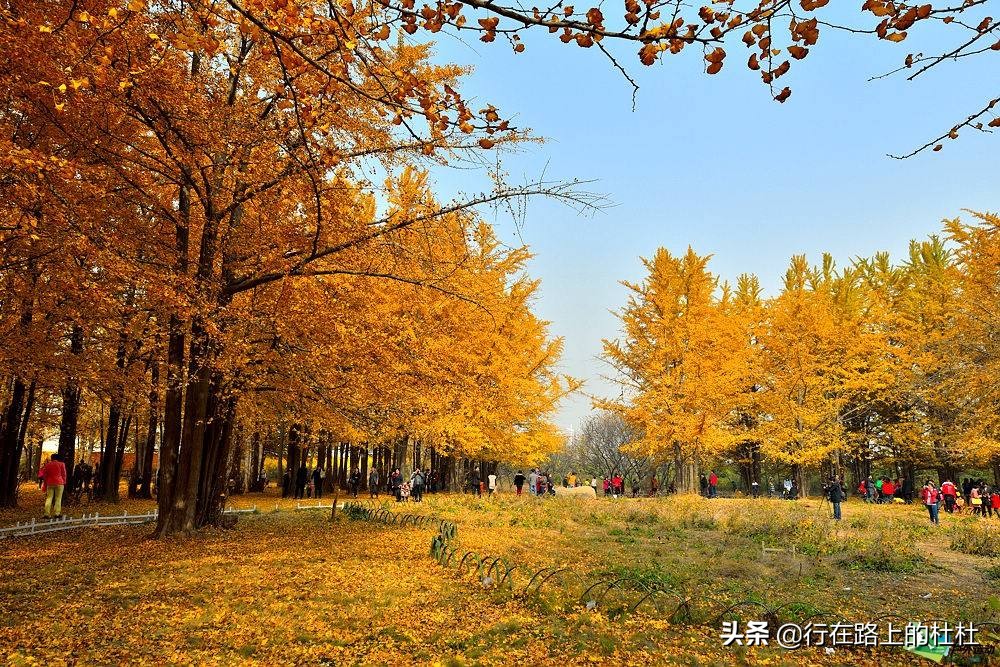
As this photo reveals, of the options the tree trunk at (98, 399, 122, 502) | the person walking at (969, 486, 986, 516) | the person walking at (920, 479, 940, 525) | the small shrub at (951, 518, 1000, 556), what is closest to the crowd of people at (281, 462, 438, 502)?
the tree trunk at (98, 399, 122, 502)

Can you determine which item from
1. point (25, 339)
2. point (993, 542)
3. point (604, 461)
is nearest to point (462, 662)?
point (25, 339)

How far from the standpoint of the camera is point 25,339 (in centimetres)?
1096

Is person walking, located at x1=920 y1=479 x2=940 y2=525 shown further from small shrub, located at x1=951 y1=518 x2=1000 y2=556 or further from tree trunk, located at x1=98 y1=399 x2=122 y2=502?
tree trunk, located at x1=98 y1=399 x2=122 y2=502

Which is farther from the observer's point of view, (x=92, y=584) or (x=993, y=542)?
(x=993, y=542)

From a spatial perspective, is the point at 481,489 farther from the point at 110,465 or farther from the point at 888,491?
the point at 888,491

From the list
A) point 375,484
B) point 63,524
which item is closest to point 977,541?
point 63,524

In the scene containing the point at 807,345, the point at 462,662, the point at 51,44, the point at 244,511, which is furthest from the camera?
Result: the point at 807,345

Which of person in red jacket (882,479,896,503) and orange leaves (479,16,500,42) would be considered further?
person in red jacket (882,479,896,503)

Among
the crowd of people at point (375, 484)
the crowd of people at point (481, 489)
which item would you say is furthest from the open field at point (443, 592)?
the crowd of people at point (375, 484)

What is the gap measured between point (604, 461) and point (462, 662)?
159 feet

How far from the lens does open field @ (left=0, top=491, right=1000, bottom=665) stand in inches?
204

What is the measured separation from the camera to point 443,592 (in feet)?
23.5

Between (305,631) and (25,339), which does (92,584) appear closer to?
(305,631)

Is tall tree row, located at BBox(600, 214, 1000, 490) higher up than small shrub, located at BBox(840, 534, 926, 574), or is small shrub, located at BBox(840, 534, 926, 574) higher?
tall tree row, located at BBox(600, 214, 1000, 490)
